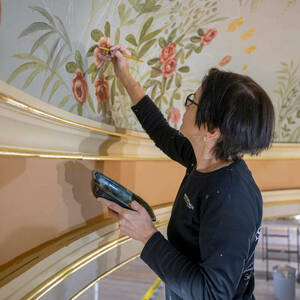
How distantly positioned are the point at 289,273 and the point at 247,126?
2847 millimetres

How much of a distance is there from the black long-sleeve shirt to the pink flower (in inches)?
22.2

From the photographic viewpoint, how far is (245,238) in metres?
0.61

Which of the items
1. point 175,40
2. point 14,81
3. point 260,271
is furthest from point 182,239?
point 260,271

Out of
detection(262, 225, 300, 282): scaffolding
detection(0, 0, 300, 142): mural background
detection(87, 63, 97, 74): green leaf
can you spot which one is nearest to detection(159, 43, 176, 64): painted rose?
detection(0, 0, 300, 142): mural background

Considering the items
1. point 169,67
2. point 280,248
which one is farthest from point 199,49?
point 280,248

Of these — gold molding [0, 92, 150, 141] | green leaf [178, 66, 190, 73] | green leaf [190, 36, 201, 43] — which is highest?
green leaf [190, 36, 201, 43]

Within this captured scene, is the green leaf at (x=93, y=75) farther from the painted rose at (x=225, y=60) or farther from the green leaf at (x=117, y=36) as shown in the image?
the painted rose at (x=225, y=60)

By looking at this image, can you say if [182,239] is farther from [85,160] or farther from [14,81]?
[14,81]

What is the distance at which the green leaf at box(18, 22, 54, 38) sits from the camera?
1.97 feet

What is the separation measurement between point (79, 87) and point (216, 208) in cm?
41

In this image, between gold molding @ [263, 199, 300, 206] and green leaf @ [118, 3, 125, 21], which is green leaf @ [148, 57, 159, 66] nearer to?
green leaf @ [118, 3, 125, 21]

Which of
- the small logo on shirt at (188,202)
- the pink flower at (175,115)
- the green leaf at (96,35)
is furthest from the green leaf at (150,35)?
the small logo on shirt at (188,202)

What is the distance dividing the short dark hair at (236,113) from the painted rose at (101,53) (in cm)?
29

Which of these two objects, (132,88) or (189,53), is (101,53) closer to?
(132,88)
